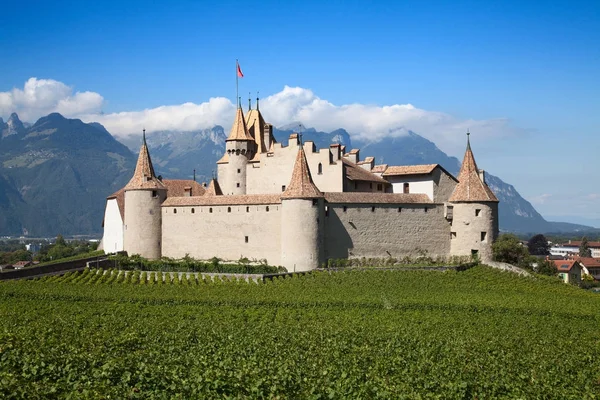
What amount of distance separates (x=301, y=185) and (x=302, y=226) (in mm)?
3027

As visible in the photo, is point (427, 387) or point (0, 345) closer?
point (427, 387)

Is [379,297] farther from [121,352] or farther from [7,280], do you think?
[7,280]

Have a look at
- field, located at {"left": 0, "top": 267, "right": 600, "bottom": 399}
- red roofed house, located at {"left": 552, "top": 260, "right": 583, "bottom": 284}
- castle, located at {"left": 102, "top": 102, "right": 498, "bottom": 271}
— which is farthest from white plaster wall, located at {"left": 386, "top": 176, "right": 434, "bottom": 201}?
red roofed house, located at {"left": 552, "top": 260, "right": 583, "bottom": 284}

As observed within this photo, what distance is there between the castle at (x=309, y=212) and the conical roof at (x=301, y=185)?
8 cm

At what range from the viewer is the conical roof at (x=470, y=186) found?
5638 cm

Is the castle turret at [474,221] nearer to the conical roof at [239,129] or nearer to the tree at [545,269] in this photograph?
the tree at [545,269]

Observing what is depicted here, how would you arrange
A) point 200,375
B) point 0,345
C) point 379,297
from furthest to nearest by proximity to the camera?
point 379,297 < point 0,345 < point 200,375

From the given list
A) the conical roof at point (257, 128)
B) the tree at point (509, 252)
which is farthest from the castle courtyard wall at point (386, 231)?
the conical roof at point (257, 128)

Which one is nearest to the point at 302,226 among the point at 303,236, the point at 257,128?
the point at 303,236

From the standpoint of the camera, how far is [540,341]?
29.7 metres

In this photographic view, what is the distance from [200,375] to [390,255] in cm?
3633

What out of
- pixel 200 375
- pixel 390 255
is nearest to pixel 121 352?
pixel 200 375

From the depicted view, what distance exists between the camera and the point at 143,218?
59.2 meters

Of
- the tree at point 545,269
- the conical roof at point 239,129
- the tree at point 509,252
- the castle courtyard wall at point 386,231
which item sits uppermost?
the conical roof at point 239,129
